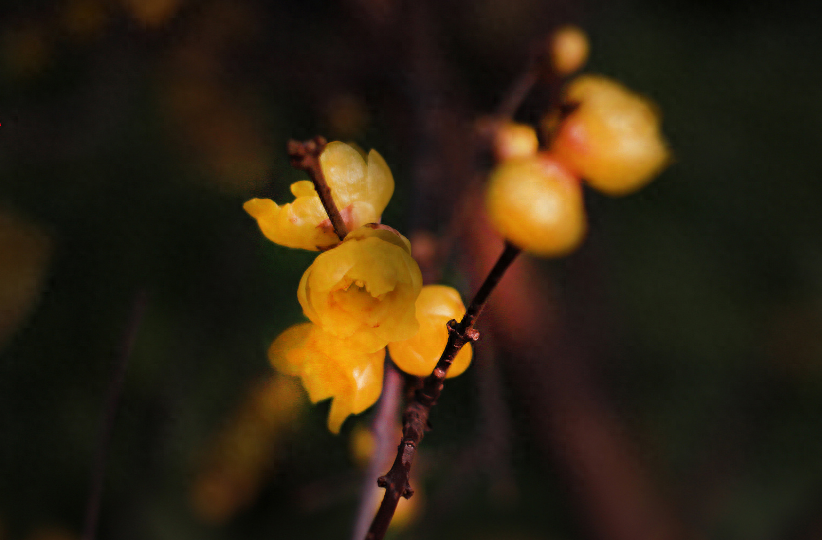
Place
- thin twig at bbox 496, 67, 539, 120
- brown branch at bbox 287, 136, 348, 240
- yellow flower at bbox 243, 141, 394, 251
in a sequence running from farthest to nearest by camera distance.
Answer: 1. thin twig at bbox 496, 67, 539, 120
2. yellow flower at bbox 243, 141, 394, 251
3. brown branch at bbox 287, 136, 348, 240

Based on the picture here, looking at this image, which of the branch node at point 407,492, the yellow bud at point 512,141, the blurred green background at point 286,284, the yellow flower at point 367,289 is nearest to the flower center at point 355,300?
the yellow flower at point 367,289

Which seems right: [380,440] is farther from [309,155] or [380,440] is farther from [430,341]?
[309,155]

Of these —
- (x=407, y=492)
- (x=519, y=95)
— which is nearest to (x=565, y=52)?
(x=519, y=95)

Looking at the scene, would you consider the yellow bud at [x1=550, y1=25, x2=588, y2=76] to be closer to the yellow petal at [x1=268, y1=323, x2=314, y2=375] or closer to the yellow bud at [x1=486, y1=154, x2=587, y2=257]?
the yellow bud at [x1=486, y1=154, x2=587, y2=257]

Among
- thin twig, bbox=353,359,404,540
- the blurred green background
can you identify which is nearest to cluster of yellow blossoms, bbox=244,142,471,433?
thin twig, bbox=353,359,404,540

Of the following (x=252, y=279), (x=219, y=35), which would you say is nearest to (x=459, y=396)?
(x=252, y=279)

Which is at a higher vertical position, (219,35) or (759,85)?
(759,85)

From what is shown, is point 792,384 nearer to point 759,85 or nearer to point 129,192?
point 759,85

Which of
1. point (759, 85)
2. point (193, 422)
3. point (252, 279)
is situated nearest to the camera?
point (252, 279)
